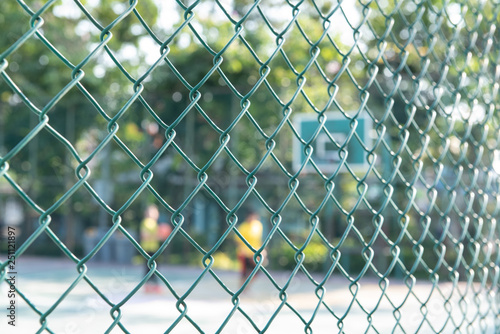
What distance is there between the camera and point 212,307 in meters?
8.97

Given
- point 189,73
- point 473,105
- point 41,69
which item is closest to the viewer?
point 473,105

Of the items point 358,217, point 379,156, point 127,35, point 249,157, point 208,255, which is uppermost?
point 208,255

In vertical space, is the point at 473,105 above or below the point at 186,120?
above

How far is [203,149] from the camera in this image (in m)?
14.9

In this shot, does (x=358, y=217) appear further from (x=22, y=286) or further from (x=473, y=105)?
(x=473, y=105)

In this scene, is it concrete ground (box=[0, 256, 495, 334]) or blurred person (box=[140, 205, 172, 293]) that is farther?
blurred person (box=[140, 205, 172, 293])

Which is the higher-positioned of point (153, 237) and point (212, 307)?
point (153, 237)

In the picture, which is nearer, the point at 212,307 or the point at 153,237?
the point at 212,307

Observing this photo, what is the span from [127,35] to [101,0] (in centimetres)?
110

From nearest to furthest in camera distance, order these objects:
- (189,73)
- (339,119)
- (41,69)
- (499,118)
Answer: (499,118)
(339,119)
(189,73)
(41,69)

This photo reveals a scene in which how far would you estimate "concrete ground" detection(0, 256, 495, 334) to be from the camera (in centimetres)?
709

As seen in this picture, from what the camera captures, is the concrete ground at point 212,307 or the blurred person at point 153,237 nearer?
the concrete ground at point 212,307

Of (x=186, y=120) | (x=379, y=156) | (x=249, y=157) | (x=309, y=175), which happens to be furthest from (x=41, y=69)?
(x=379, y=156)

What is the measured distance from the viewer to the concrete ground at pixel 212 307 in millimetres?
7094
